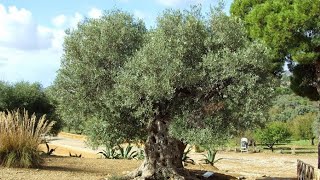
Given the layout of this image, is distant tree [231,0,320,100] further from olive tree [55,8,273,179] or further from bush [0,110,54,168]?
A: bush [0,110,54,168]

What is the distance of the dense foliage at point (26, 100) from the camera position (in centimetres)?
2214

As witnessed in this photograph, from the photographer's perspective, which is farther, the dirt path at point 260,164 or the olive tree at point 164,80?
the dirt path at point 260,164

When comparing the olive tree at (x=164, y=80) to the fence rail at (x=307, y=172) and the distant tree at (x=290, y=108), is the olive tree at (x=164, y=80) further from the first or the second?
the distant tree at (x=290, y=108)

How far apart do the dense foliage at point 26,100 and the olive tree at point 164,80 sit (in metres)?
10.4

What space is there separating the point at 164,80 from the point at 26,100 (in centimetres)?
1338

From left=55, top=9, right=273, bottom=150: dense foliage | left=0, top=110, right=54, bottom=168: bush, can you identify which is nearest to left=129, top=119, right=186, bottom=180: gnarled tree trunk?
left=55, top=9, right=273, bottom=150: dense foliage

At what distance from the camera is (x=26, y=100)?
2233 centimetres

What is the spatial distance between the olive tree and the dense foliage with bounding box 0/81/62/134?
10.4 meters

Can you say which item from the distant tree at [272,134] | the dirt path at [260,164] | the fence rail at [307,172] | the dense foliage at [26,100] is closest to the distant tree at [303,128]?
the distant tree at [272,134]

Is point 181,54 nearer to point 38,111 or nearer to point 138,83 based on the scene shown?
point 138,83

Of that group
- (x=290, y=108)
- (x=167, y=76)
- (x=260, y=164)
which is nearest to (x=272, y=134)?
(x=260, y=164)

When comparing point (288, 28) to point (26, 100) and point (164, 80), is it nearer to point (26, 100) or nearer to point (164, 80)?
point (164, 80)

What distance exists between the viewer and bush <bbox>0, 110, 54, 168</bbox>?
1259cm

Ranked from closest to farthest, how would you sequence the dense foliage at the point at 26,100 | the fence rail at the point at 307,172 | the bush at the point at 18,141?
the bush at the point at 18,141
the fence rail at the point at 307,172
the dense foliage at the point at 26,100
